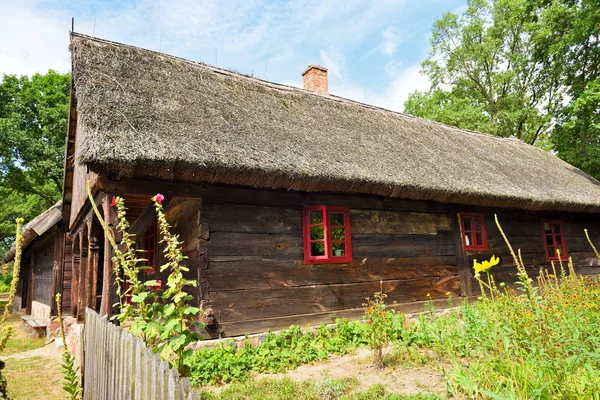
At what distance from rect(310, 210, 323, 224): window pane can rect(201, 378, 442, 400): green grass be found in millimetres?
2844

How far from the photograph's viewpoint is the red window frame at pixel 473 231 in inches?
331

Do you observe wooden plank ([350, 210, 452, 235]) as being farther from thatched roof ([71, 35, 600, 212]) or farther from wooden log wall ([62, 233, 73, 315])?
wooden log wall ([62, 233, 73, 315])

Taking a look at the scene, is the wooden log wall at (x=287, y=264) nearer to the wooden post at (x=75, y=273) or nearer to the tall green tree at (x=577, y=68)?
the wooden post at (x=75, y=273)

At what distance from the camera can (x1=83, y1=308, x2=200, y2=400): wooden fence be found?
186 cm

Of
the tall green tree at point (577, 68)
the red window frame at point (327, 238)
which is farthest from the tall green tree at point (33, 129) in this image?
the tall green tree at point (577, 68)

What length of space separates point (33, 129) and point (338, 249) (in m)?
19.1

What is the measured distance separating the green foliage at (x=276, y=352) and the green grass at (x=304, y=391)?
44 centimetres

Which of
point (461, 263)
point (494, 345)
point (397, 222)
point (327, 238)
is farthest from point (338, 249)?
point (494, 345)

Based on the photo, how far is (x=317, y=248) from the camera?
6977mm

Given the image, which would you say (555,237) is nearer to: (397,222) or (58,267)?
(397,222)

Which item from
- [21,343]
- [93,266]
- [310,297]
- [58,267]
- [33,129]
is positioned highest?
[33,129]

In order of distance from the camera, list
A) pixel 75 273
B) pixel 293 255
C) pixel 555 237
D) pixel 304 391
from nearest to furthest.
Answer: pixel 304 391
pixel 293 255
pixel 75 273
pixel 555 237

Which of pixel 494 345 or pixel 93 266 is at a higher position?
pixel 93 266

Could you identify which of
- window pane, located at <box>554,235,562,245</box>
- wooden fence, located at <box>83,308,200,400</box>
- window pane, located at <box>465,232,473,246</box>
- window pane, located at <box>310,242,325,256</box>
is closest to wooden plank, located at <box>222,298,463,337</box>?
window pane, located at <box>310,242,325,256</box>
